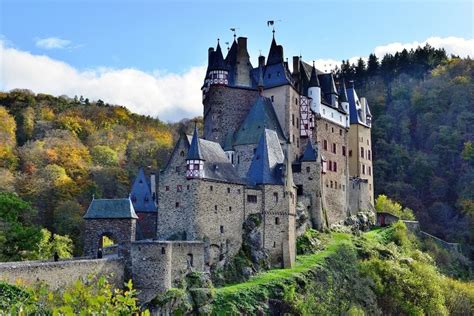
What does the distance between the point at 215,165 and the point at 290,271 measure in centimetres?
909

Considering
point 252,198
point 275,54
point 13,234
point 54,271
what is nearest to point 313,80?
point 275,54

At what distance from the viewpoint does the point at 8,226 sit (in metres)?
40.3

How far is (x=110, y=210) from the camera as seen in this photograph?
1564 inches

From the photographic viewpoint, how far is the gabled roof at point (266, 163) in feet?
151

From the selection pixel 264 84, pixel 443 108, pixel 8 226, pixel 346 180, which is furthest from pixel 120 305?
pixel 443 108

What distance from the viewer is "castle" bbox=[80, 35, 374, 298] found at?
39656mm

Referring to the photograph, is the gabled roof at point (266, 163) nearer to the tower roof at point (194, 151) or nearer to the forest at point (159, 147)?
the tower roof at point (194, 151)

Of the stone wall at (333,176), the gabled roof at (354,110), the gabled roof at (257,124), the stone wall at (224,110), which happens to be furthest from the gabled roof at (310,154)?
the gabled roof at (354,110)

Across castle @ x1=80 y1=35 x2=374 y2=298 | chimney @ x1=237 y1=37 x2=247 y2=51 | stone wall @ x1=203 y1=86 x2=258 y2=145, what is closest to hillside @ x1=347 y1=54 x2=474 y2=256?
castle @ x1=80 y1=35 x2=374 y2=298

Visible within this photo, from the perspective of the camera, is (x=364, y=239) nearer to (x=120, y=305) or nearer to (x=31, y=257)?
(x=31, y=257)

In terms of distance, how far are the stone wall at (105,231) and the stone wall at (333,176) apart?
21559 millimetres

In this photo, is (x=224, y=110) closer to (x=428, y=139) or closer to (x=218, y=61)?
(x=218, y=61)

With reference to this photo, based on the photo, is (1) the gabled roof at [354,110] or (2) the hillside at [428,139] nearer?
(1) the gabled roof at [354,110]

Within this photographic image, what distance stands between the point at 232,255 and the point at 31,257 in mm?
13612
